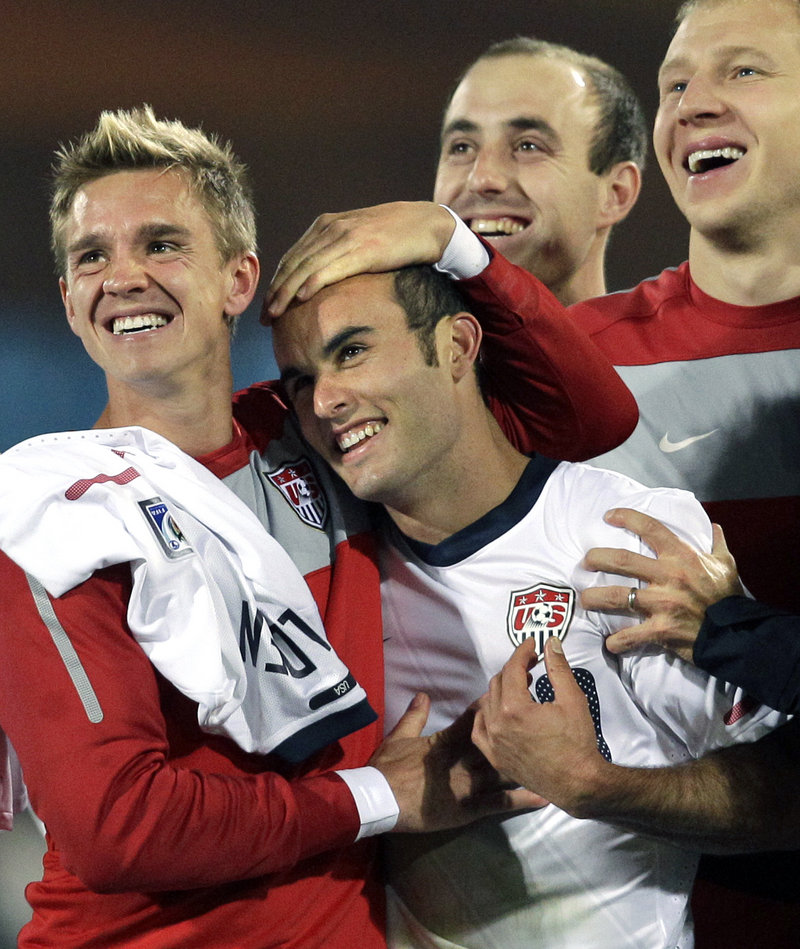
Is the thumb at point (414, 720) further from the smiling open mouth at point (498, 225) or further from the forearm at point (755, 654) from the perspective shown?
the smiling open mouth at point (498, 225)

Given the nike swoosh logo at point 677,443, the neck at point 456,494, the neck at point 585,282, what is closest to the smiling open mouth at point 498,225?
the neck at point 585,282

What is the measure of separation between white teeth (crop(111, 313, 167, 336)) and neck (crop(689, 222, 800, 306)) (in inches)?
42.7

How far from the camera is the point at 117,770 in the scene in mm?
1219

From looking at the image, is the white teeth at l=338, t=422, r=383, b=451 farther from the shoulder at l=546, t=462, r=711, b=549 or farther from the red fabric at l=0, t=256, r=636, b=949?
the shoulder at l=546, t=462, r=711, b=549

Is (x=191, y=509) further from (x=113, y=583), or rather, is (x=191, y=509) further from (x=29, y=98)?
(x=29, y=98)

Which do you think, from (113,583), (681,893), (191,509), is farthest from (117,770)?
(681,893)

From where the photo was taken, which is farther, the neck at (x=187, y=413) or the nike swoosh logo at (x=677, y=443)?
the nike swoosh logo at (x=677, y=443)

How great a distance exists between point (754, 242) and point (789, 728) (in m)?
0.95

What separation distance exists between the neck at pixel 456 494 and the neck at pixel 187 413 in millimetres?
285

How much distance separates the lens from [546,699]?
1541 millimetres

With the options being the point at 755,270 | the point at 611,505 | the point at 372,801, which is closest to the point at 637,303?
the point at 755,270

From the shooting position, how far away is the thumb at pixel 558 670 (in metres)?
1.41

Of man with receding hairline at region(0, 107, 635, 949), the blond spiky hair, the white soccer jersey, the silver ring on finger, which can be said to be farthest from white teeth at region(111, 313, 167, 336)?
the silver ring on finger

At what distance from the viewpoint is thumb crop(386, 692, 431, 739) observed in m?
1.56
